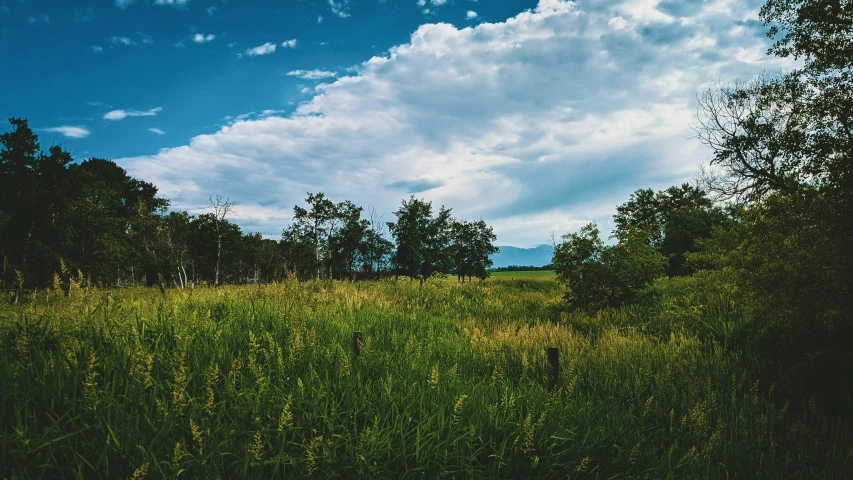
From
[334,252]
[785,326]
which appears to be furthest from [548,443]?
[334,252]

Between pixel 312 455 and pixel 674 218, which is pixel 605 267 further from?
pixel 674 218

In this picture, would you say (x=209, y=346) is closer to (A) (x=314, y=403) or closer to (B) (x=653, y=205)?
(A) (x=314, y=403)

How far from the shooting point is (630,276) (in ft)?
43.7

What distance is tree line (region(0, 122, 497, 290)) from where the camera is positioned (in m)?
21.7

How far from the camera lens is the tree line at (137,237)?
2173cm

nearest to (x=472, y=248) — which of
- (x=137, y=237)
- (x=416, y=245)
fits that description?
(x=416, y=245)

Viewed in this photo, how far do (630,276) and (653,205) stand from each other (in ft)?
165

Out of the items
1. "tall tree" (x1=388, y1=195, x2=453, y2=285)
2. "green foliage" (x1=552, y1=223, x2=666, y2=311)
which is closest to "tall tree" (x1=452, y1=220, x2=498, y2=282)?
"tall tree" (x1=388, y1=195, x2=453, y2=285)

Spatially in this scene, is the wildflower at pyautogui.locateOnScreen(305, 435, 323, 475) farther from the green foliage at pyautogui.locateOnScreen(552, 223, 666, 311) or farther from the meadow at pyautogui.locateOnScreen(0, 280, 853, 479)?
the green foliage at pyautogui.locateOnScreen(552, 223, 666, 311)

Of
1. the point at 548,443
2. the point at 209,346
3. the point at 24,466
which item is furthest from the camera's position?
the point at 209,346

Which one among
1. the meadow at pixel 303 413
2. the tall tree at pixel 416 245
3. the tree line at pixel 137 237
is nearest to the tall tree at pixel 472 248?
the tree line at pixel 137 237

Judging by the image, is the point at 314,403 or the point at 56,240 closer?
the point at 314,403

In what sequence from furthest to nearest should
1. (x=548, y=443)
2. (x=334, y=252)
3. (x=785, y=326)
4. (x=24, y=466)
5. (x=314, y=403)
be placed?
1. (x=334, y=252)
2. (x=785, y=326)
3. (x=548, y=443)
4. (x=314, y=403)
5. (x=24, y=466)

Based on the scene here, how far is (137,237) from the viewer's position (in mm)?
44938
